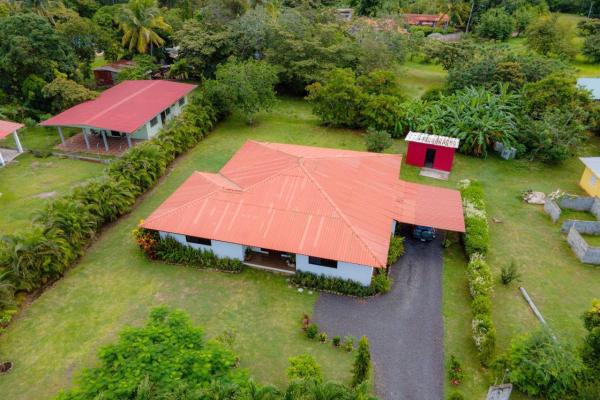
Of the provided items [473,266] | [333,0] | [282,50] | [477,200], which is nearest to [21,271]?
[473,266]

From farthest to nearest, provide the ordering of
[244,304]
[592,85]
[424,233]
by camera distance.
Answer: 1. [592,85]
2. [424,233]
3. [244,304]

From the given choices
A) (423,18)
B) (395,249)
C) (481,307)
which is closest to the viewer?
(481,307)

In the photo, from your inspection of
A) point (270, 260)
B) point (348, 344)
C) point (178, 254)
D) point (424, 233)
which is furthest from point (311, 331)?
point (424, 233)

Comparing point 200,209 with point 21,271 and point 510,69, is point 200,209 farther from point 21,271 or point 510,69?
point 510,69

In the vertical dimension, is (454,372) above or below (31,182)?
below

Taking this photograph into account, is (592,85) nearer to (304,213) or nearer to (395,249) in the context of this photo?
(395,249)

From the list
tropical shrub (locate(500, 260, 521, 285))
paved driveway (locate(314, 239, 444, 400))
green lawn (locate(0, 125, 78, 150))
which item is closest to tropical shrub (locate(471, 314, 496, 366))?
paved driveway (locate(314, 239, 444, 400))

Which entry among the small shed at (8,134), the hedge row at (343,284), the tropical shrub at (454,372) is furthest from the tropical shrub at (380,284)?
the small shed at (8,134)

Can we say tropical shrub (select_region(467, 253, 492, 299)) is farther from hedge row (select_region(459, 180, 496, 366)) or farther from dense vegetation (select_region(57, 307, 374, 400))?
dense vegetation (select_region(57, 307, 374, 400))
